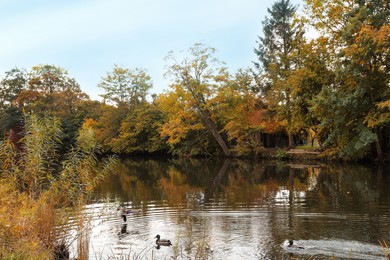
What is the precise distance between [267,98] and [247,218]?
28.3 m

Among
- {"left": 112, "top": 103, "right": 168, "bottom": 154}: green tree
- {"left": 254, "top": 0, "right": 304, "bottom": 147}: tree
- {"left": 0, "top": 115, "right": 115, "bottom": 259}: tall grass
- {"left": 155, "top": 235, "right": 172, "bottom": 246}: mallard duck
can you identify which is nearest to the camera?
{"left": 0, "top": 115, "right": 115, "bottom": 259}: tall grass

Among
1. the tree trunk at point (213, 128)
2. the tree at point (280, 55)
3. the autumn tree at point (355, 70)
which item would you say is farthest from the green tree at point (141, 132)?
the autumn tree at point (355, 70)

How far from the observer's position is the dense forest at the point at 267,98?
92.3 ft

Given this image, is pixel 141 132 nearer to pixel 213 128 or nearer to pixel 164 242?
pixel 213 128

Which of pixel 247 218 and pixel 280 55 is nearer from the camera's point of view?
pixel 247 218

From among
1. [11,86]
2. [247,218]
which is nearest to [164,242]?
[247,218]

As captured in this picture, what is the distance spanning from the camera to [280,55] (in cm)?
3700

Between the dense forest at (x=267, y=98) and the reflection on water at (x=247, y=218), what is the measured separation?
3861 mm

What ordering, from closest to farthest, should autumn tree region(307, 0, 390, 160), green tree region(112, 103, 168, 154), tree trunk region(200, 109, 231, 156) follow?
autumn tree region(307, 0, 390, 160) → tree trunk region(200, 109, 231, 156) → green tree region(112, 103, 168, 154)

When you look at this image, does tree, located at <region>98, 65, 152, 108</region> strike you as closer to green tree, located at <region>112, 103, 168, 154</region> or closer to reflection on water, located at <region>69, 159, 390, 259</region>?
green tree, located at <region>112, 103, 168, 154</region>

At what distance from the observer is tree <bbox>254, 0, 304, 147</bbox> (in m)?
35.6

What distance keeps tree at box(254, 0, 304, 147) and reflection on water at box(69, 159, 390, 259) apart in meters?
12.0

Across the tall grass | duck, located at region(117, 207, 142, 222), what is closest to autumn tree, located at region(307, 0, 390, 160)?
duck, located at region(117, 207, 142, 222)

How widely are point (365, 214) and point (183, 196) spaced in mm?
8328
